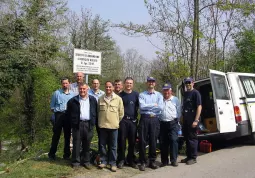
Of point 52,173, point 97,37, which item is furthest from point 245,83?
point 97,37

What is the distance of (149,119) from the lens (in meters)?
6.64

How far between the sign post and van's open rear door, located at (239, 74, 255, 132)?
3874 millimetres

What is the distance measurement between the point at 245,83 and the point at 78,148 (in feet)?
15.9

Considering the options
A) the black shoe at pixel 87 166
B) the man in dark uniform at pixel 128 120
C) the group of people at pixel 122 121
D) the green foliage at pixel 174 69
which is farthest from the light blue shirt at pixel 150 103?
the green foliage at pixel 174 69

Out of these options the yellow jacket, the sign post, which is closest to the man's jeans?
the yellow jacket

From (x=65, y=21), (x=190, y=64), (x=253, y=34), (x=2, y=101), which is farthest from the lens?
(x=65, y=21)

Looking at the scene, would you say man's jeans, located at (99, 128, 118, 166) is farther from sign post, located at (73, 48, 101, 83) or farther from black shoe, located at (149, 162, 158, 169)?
sign post, located at (73, 48, 101, 83)

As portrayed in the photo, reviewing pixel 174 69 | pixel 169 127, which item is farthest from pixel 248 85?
pixel 174 69

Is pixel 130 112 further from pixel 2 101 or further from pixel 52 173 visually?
pixel 2 101

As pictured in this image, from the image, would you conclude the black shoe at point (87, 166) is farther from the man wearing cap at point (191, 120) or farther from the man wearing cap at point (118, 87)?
the man wearing cap at point (191, 120)

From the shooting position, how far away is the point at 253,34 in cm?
2166

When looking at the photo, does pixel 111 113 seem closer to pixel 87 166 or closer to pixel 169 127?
pixel 87 166

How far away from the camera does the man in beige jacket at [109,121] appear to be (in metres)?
6.41

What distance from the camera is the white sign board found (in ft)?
24.0
